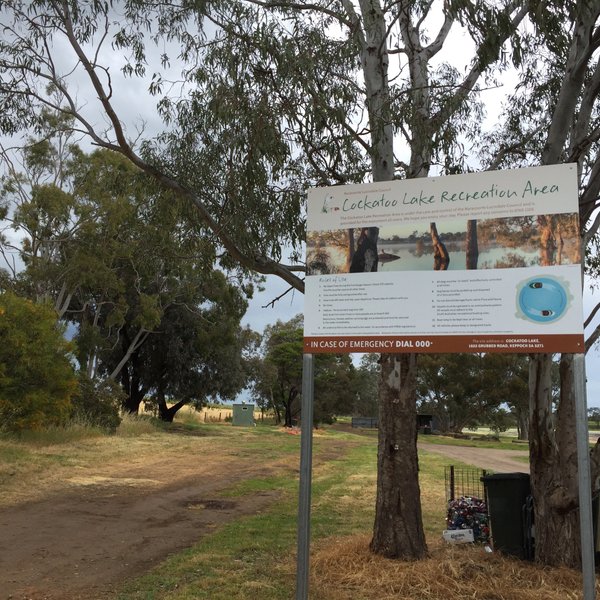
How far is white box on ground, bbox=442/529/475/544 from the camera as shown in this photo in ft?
25.2

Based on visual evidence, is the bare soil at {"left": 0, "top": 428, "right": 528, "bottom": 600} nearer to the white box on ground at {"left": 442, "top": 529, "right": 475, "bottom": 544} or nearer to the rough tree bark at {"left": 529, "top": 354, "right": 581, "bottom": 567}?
the white box on ground at {"left": 442, "top": 529, "right": 475, "bottom": 544}

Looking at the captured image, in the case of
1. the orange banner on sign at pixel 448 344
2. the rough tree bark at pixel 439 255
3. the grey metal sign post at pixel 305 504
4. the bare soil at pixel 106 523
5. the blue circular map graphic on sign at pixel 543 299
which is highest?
the rough tree bark at pixel 439 255

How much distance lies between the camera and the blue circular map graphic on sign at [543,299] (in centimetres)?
427

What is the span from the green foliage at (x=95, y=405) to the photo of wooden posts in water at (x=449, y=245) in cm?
1933

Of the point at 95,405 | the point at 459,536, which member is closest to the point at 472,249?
the point at 459,536

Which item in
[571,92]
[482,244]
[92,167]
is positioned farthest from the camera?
[92,167]

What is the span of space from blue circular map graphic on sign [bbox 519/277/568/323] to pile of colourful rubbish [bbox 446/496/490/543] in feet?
14.2

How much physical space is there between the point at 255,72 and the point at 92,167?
21.1 m

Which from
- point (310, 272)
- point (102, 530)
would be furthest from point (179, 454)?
point (310, 272)

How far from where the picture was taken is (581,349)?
417 centimetres

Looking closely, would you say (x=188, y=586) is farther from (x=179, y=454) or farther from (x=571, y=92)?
(x=179, y=454)

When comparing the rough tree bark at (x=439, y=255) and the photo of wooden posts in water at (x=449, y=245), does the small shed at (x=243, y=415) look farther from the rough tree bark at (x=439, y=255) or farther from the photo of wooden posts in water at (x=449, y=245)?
the rough tree bark at (x=439, y=255)

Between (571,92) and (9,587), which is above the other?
(571,92)

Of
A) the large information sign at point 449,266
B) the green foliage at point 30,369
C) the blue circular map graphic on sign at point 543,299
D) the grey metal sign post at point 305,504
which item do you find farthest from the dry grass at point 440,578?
the green foliage at point 30,369
